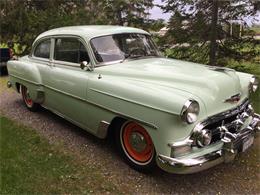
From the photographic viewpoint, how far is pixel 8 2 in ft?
33.3

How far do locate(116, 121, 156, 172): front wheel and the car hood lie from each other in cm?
57

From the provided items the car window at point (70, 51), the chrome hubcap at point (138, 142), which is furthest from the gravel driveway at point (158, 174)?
the car window at point (70, 51)

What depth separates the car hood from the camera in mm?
3488

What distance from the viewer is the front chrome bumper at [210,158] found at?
3125mm

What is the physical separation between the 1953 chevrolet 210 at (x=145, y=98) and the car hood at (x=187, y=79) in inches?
0.5

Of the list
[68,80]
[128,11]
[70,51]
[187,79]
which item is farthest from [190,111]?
[128,11]

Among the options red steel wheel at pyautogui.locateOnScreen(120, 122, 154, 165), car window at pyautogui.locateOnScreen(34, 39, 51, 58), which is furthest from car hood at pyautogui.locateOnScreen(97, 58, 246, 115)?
car window at pyautogui.locateOnScreen(34, 39, 51, 58)

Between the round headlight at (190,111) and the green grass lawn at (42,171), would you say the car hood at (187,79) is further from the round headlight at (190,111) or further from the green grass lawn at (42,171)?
the green grass lawn at (42,171)

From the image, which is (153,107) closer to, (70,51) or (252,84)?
(252,84)

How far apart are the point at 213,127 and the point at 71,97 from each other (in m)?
2.19

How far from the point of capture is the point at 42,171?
383cm

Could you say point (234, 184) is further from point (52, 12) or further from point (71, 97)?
point (52, 12)

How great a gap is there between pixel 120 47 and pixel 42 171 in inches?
82.9

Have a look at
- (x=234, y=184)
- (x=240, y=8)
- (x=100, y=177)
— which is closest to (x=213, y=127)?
(x=234, y=184)
